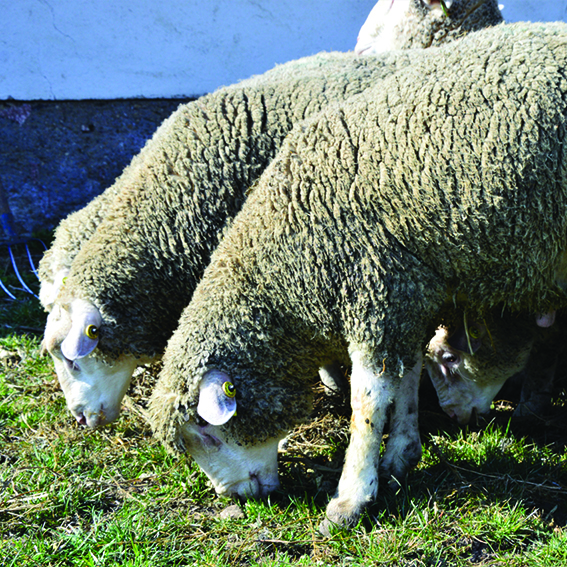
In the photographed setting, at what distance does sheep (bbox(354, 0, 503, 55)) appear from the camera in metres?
3.35

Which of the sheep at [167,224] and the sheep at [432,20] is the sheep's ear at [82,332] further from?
the sheep at [432,20]

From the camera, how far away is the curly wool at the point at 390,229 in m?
2.22

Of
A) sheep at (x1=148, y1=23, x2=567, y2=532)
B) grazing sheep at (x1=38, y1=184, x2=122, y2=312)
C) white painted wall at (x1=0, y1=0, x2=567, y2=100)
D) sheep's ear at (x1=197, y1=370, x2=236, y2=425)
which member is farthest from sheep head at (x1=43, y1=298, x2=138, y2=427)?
white painted wall at (x1=0, y1=0, x2=567, y2=100)

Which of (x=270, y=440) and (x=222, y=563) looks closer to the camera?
(x=222, y=563)

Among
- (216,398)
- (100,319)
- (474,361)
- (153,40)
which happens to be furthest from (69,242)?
(153,40)

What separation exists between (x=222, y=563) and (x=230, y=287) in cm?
107

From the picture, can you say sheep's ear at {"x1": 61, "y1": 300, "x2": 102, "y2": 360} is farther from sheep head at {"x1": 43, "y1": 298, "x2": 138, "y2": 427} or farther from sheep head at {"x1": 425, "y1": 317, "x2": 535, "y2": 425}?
sheep head at {"x1": 425, "y1": 317, "x2": 535, "y2": 425}

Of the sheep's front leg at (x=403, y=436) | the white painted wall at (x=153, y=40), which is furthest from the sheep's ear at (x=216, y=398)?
the white painted wall at (x=153, y=40)

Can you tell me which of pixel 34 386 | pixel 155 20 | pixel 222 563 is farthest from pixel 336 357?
pixel 155 20

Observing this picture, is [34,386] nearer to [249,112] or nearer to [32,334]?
[32,334]

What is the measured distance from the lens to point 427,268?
2355 mm

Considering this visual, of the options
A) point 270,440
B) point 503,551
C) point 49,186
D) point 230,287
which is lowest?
point 503,551

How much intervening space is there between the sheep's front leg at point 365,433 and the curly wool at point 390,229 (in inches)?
2.8

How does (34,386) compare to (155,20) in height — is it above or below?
below
